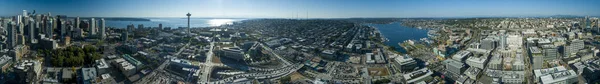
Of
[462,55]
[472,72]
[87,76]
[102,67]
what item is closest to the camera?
[87,76]

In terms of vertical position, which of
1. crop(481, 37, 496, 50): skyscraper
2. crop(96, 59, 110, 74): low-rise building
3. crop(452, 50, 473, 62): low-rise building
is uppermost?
crop(481, 37, 496, 50): skyscraper

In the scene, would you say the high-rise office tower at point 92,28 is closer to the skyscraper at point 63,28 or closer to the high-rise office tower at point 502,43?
the skyscraper at point 63,28

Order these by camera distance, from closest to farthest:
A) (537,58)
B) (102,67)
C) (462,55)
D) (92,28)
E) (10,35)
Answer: (102,67)
(537,58)
(462,55)
(10,35)
(92,28)

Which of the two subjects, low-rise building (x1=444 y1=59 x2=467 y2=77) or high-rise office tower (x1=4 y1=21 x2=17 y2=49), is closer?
low-rise building (x1=444 y1=59 x2=467 y2=77)

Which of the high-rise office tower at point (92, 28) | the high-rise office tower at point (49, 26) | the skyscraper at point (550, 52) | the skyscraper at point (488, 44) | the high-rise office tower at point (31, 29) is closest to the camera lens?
the skyscraper at point (550, 52)

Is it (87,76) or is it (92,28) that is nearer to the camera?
(87,76)

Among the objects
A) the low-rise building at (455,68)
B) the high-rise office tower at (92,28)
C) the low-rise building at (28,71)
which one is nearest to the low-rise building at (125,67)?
the low-rise building at (28,71)

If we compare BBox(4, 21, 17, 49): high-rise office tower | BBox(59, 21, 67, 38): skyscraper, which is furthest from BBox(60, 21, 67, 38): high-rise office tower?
BBox(4, 21, 17, 49): high-rise office tower

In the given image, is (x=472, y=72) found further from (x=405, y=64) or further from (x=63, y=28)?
(x=63, y=28)

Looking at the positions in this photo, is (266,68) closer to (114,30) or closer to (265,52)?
(265,52)

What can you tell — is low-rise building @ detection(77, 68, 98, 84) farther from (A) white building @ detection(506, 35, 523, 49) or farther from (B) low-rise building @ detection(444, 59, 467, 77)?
(A) white building @ detection(506, 35, 523, 49)

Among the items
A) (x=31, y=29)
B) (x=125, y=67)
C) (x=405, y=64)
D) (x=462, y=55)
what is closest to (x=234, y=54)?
(x=125, y=67)
